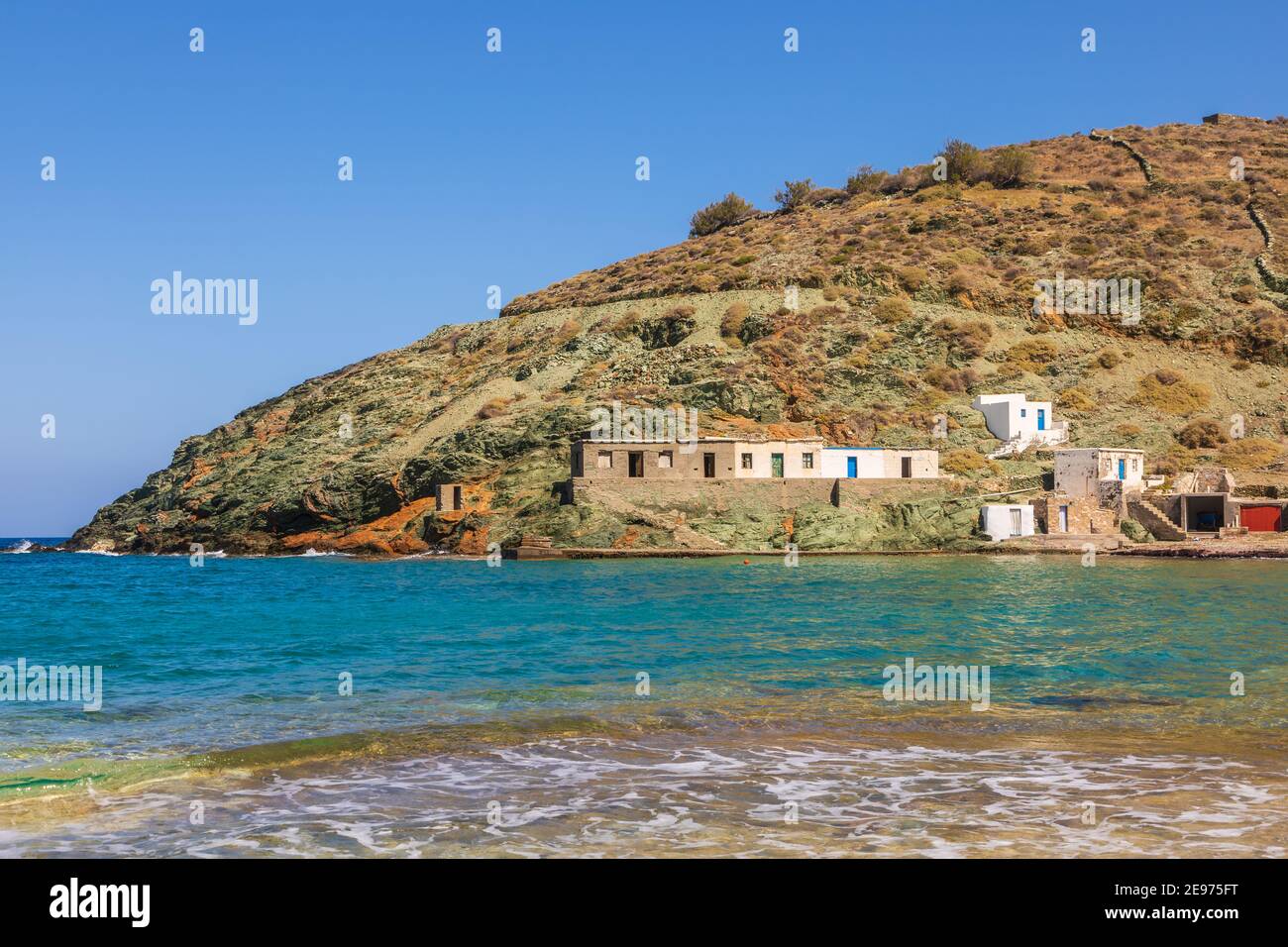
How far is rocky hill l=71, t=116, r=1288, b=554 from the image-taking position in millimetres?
73750

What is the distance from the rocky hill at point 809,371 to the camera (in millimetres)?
73750

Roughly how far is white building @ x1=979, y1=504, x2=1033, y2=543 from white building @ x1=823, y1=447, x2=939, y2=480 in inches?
243

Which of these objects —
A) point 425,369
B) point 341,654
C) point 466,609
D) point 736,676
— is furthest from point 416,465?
point 736,676

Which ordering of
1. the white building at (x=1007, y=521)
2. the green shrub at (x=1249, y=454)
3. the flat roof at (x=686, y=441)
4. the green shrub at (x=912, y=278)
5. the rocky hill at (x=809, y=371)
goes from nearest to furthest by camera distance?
1. the white building at (x=1007, y=521)
2. the flat roof at (x=686, y=441)
3. the green shrub at (x=1249, y=454)
4. the rocky hill at (x=809, y=371)
5. the green shrub at (x=912, y=278)

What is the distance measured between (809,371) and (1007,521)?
2500cm

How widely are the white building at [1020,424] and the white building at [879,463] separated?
25.8ft

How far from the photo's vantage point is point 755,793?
12141 mm

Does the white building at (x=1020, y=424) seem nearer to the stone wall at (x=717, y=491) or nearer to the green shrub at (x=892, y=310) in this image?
the stone wall at (x=717, y=491)

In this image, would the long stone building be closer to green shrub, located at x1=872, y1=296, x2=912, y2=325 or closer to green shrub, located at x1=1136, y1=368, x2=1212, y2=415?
green shrub, located at x1=1136, y1=368, x2=1212, y2=415

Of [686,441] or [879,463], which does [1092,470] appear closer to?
[879,463]

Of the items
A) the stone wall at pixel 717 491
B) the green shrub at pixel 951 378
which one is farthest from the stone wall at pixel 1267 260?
the stone wall at pixel 717 491

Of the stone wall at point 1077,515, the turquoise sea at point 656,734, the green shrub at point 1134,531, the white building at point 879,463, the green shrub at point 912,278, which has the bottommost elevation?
the turquoise sea at point 656,734

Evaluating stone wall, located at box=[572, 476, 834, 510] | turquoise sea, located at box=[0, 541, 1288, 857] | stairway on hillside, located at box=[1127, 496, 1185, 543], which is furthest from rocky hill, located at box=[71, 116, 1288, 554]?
turquoise sea, located at box=[0, 541, 1288, 857]
